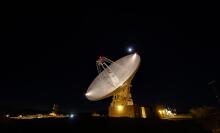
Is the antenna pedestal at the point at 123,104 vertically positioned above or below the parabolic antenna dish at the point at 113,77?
below

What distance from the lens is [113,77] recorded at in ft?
148

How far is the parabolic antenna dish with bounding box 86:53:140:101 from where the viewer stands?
4143 centimetres

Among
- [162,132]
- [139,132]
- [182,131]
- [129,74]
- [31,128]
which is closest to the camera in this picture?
[31,128]

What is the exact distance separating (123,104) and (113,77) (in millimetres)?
6453

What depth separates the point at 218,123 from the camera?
44625mm

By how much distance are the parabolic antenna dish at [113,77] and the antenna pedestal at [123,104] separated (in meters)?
2.73

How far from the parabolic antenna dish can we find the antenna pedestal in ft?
8.95

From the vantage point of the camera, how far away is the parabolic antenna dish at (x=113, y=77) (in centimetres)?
4143

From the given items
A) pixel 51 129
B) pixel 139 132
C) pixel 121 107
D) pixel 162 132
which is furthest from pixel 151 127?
pixel 51 129

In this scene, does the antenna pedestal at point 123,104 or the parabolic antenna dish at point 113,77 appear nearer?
the parabolic antenna dish at point 113,77

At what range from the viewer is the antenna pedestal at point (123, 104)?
4447cm

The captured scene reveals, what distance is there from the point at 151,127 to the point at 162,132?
1.91 metres

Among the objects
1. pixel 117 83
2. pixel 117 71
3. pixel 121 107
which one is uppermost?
pixel 117 71

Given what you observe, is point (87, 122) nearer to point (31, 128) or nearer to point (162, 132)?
point (31, 128)
